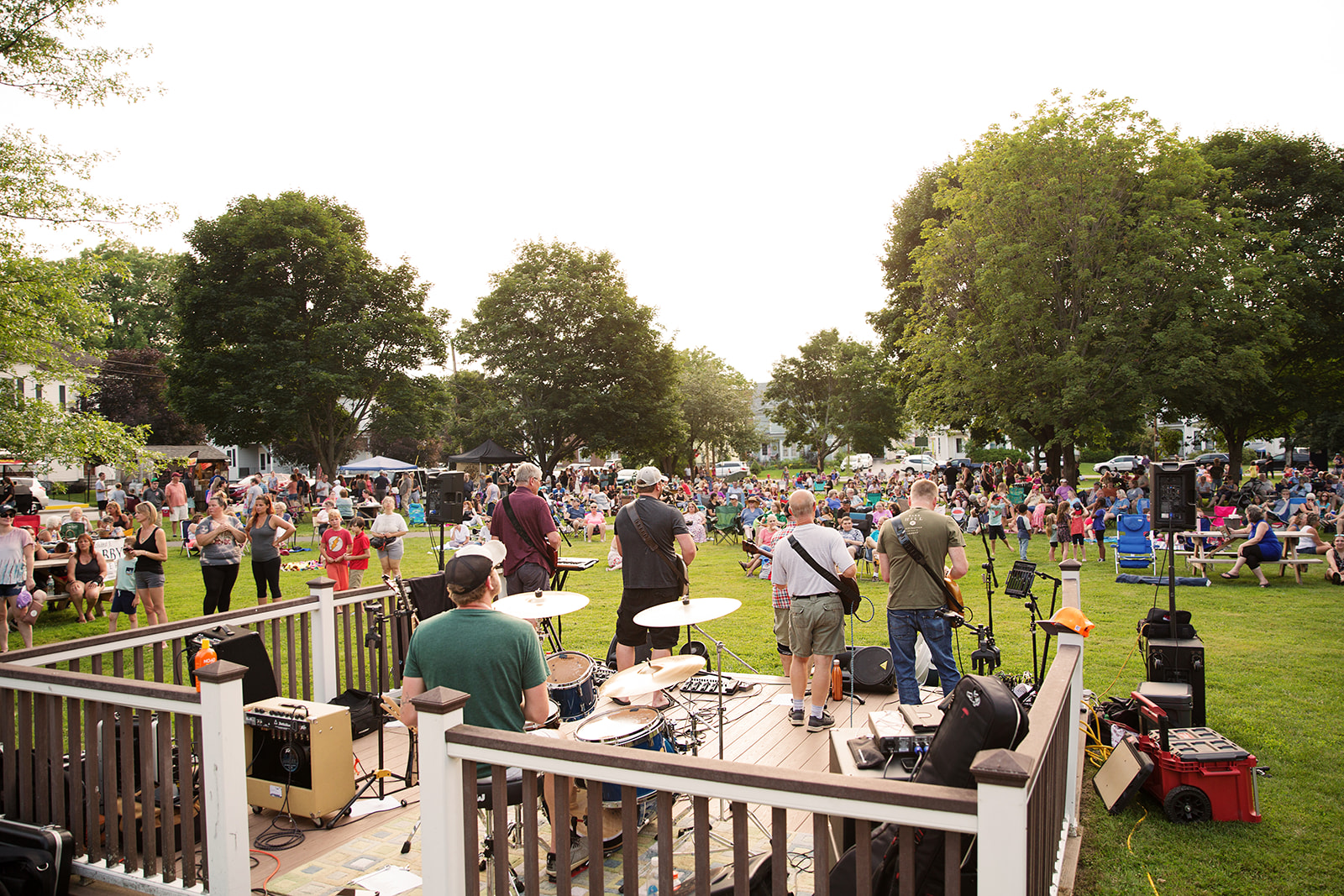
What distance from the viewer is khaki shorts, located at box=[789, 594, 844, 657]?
5582 millimetres

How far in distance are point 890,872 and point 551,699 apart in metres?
2.79

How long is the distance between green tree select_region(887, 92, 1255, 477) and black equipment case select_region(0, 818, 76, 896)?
22.7 metres

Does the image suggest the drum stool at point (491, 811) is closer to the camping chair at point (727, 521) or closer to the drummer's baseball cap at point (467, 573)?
the drummer's baseball cap at point (467, 573)

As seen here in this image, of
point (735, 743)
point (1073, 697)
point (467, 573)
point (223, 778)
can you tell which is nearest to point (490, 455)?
point (735, 743)

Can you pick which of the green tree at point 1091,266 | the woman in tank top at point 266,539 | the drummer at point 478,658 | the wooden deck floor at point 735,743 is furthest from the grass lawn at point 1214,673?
the green tree at point 1091,266

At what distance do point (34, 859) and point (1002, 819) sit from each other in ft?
13.8

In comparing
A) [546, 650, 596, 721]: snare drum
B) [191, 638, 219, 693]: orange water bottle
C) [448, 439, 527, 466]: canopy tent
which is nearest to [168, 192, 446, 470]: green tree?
[448, 439, 527, 466]: canopy tent

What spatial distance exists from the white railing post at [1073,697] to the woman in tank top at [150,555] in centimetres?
863

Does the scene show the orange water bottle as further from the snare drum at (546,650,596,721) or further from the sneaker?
the sneaker

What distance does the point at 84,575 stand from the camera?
433 inches

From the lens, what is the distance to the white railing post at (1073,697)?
13.0 feet

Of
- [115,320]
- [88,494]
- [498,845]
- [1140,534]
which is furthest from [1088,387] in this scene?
[115,320]

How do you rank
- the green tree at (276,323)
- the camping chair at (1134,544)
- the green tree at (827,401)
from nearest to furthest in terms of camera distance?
the camping chair at (1134,544)
the green tree at (276,323)
the green tree at (827,401)

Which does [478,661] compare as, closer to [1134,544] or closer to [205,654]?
[205,654]
